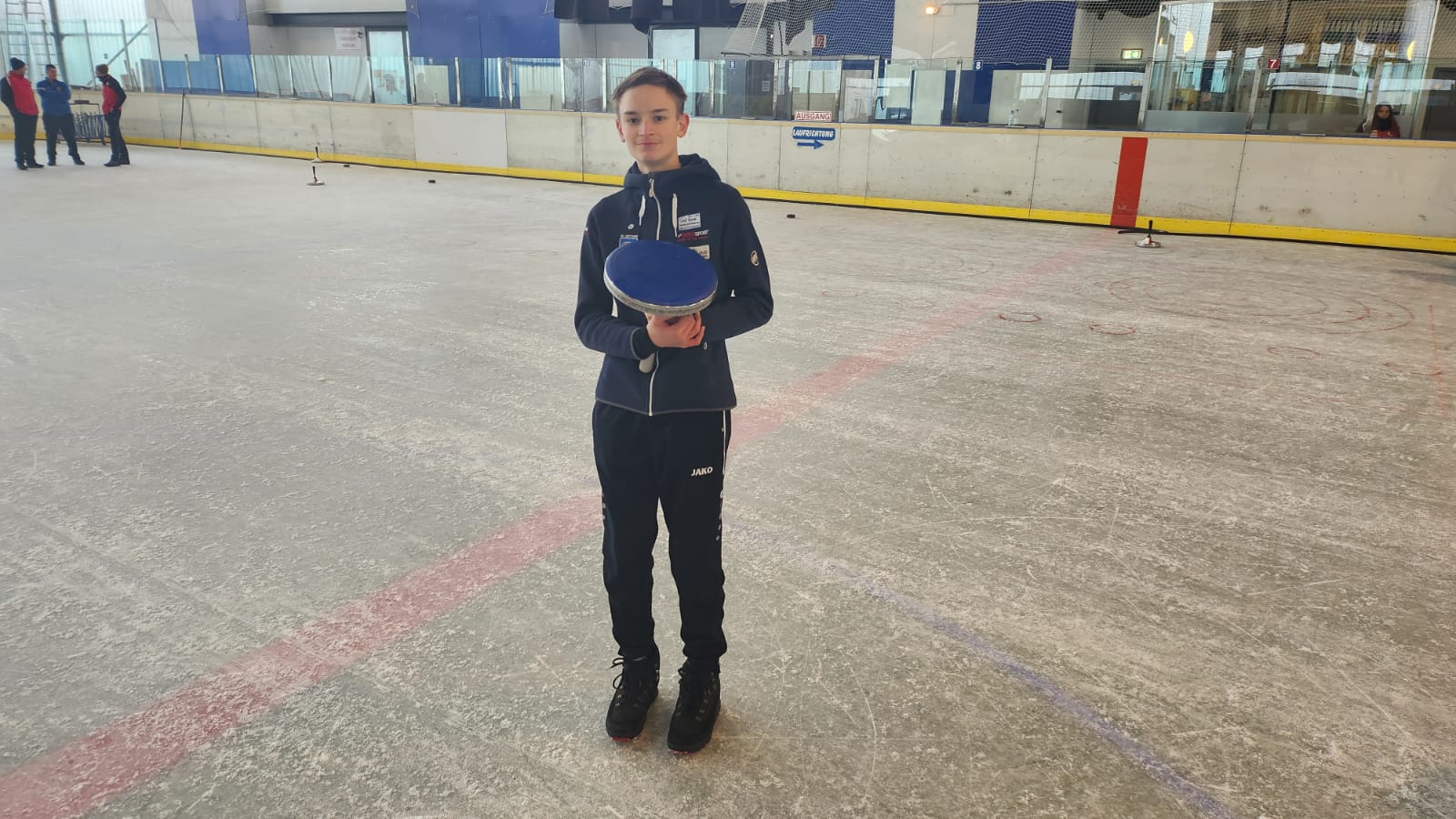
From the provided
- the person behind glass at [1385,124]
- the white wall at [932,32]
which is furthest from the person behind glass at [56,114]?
the person behind glass at [1385,124]

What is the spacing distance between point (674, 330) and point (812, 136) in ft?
44.9

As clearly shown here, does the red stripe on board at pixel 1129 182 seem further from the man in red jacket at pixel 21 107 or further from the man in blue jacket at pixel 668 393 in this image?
the man in red jacket at pixel 21 107

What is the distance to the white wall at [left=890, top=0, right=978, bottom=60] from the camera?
15703 millimetres

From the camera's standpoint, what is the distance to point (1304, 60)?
11.9 metres

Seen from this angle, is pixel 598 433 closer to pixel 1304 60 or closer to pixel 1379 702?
pixel 1379 702

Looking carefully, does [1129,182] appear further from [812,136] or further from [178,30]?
[178,30]

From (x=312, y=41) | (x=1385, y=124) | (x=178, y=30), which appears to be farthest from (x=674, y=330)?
(x=178, y=30)

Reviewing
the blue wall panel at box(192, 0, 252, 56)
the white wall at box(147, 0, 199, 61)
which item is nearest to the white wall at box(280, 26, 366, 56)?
the blue wall panel at box(192, 0, 252, 56)

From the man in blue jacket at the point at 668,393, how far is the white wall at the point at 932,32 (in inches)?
574

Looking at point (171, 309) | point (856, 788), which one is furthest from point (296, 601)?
point (171, 309)

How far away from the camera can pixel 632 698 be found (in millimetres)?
2572

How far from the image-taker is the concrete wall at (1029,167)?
11430mm

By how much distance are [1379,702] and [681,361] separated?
2261mm

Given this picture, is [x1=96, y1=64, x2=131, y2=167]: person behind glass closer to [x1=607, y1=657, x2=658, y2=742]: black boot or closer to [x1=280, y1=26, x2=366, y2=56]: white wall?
[x1=280, y1=26, x2=366, y2=56]: white wall
